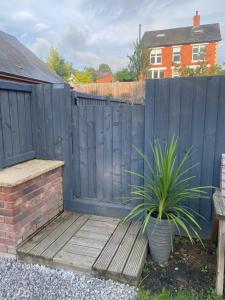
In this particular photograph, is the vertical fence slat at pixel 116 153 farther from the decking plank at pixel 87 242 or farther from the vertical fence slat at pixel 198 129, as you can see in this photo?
the vertical fence slat at pixel 198 129

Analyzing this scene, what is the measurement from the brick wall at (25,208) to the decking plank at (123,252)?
0.85 m

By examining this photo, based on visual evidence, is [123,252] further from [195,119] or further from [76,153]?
[195,119]

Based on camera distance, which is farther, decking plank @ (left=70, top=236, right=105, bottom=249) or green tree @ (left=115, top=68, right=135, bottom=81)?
green tree @ (left=115, top=68, right=135, bottom=81)

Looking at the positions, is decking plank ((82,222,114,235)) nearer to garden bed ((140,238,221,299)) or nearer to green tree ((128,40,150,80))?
garden bed ((140,238,221,299))

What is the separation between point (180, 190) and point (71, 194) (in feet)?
4.16

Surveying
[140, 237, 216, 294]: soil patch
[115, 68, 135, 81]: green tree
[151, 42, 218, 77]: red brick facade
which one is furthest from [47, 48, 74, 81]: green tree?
[140, 237, 216, 294]: soil patch

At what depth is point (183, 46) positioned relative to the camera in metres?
21.0

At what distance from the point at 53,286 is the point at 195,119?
1796 millimetres

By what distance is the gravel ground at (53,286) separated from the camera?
150 centimetres

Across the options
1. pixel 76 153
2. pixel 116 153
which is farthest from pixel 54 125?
pixel 116 153

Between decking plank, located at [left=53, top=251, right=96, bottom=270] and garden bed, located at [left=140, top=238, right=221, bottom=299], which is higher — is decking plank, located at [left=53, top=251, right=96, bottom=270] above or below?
above

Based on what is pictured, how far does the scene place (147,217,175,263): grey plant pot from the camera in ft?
5.80

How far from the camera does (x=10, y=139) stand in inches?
86.4

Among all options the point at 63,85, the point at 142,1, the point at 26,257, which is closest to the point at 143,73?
the point at 142,1
